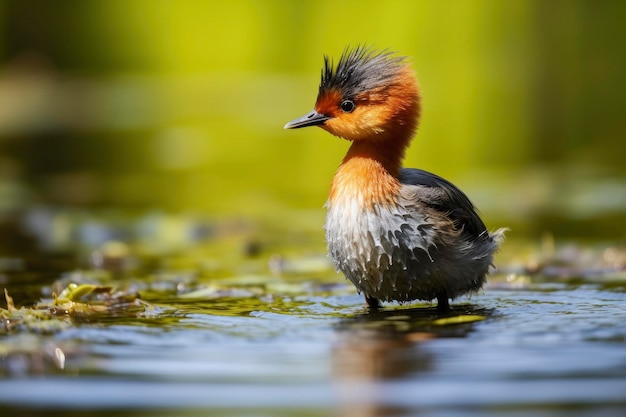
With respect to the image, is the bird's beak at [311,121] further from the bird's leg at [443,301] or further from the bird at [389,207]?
the bird's leg at [443,301]

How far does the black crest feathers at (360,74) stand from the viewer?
6.83 metres

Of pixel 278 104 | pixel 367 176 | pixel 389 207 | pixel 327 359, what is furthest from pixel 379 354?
pixel 278 104

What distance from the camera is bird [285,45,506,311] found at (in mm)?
6414

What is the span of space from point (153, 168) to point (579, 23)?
42.7ft

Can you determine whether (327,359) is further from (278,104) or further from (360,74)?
(278,104)

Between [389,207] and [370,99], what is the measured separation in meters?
0.76

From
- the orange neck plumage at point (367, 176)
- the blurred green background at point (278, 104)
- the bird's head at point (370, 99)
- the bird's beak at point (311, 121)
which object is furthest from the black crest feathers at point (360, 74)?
the blurred green background at point (278, 104)

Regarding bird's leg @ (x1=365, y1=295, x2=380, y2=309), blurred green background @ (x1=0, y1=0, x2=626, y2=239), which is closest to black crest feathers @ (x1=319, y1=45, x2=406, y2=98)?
bird's leg @ (x1=365, y1=295, x2=380, y2=309)

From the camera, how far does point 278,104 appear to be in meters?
23.1

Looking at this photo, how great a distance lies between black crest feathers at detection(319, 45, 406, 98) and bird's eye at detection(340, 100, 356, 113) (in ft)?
0.12

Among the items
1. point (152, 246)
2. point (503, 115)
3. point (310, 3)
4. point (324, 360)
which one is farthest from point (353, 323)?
point (310, 3)

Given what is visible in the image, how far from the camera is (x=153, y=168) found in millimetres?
16125

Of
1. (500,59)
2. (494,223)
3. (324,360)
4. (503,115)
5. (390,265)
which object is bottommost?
(324,360)

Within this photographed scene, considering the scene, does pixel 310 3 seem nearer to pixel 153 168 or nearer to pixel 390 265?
pixel 153 168
